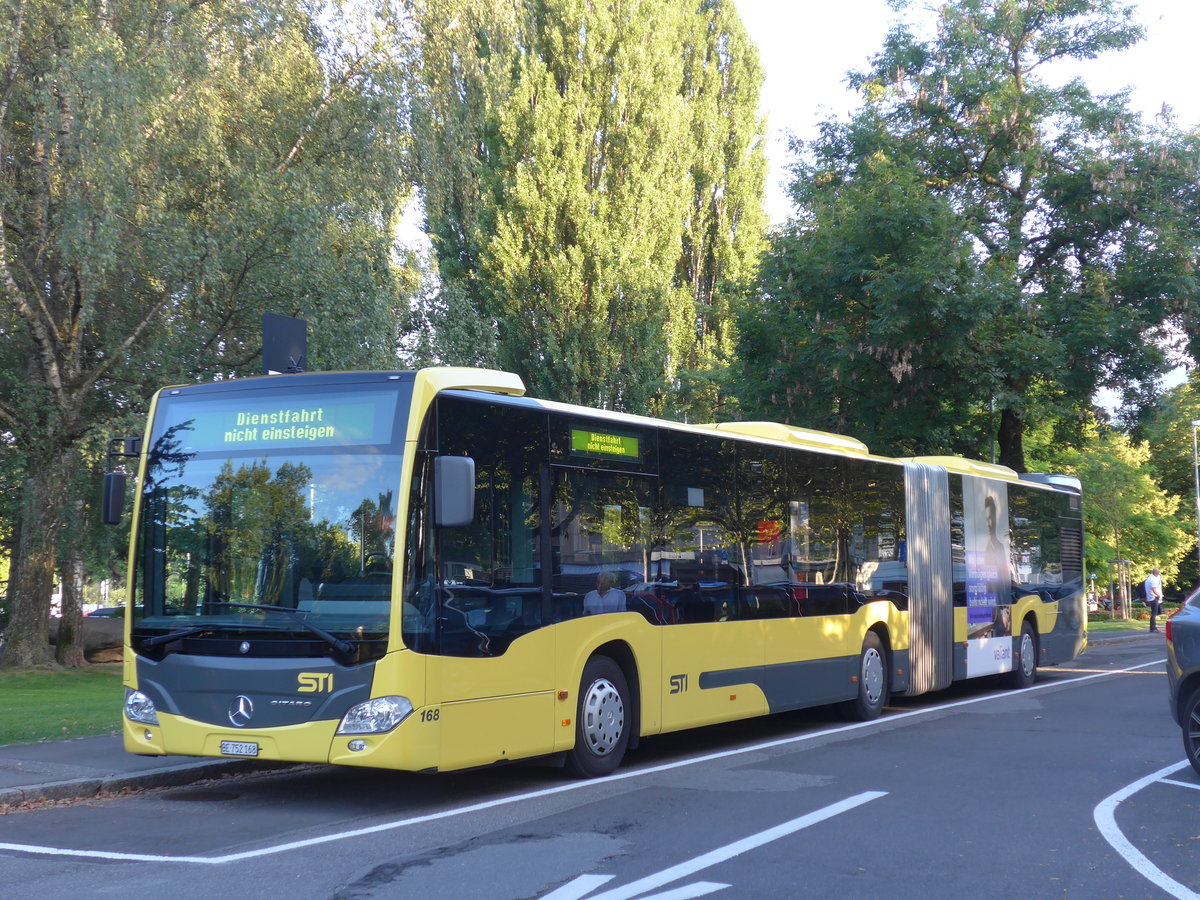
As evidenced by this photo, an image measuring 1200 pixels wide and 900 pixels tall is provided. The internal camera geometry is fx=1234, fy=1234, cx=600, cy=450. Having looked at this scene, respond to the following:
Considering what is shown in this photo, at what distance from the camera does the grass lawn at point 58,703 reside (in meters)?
11.9

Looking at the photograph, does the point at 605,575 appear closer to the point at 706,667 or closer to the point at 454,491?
the point at 706,667

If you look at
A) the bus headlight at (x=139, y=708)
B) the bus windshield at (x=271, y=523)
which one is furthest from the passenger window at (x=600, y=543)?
the bus headlight at (x=139, y=708)

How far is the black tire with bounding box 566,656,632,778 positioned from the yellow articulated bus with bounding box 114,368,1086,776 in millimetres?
21

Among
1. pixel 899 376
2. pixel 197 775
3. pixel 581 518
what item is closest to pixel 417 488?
pixel 581 518

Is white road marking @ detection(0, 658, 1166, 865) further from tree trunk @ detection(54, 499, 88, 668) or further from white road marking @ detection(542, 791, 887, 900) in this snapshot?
tree trunk @ detection(54, 499, 88, 668)

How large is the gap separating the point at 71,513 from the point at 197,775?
43.1ft

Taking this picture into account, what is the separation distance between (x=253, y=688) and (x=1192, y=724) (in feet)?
23.2

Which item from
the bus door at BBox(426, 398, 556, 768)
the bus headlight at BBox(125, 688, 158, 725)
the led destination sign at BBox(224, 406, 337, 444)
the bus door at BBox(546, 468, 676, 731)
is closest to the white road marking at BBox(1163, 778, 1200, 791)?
the bus door at BBox(546, 468, 676, 731)

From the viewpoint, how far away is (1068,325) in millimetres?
22266

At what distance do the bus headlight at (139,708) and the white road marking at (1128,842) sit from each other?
6425mm

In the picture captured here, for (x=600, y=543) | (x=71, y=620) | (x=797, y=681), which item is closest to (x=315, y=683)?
(x=600, y=543)

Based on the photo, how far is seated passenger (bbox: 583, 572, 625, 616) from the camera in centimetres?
989

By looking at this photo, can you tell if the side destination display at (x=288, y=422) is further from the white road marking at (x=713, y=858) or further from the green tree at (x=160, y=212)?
the green tree at (x=160, y=212)

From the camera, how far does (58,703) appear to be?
603 inches
